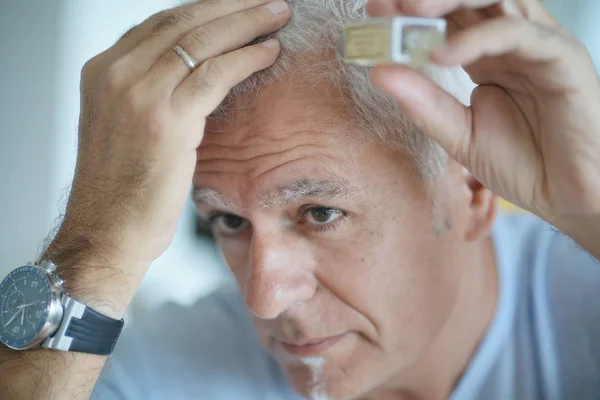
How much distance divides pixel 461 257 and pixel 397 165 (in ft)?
1.04

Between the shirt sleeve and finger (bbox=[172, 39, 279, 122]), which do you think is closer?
finger (bbox=[172, 39, 279, 122])

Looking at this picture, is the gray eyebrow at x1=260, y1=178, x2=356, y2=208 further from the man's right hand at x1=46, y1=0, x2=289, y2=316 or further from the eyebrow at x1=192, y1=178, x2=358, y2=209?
the man's right hand at x1=46, y1=0, x2=289, y2=316

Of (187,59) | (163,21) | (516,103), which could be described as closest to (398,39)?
(516,103)

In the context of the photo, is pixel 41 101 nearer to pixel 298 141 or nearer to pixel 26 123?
pixel 26 123

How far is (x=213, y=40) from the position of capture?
3.96 feet

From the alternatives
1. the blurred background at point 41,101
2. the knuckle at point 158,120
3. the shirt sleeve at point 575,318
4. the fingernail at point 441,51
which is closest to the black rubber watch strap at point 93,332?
the knuckle at point 158,120

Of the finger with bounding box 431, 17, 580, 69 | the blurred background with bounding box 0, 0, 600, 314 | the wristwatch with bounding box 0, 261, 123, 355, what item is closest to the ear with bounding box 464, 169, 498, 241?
the finger with bounding box 431, 17, 580, 69

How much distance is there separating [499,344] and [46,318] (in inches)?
41.2

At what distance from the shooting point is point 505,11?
1.00 meters

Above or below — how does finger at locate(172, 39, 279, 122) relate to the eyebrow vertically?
above

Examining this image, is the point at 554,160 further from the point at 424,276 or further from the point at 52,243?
the point at 52,243

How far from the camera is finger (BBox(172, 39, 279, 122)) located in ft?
3.90

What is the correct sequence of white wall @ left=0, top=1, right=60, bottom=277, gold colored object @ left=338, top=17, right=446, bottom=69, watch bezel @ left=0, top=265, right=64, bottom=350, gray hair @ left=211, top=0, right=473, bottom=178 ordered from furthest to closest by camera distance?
white wall @ left=0, top=1, right=60, bottom=277 < gray hair @ left=211, top=0, right=473, bottom=178 < watch bezel @ left=0, top=265, right=64, bottom=350 < gold colored object @ left=338, top=17, right=446, bottom=69

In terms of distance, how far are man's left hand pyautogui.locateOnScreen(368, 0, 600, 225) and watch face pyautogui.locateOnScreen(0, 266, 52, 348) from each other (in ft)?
2.32
